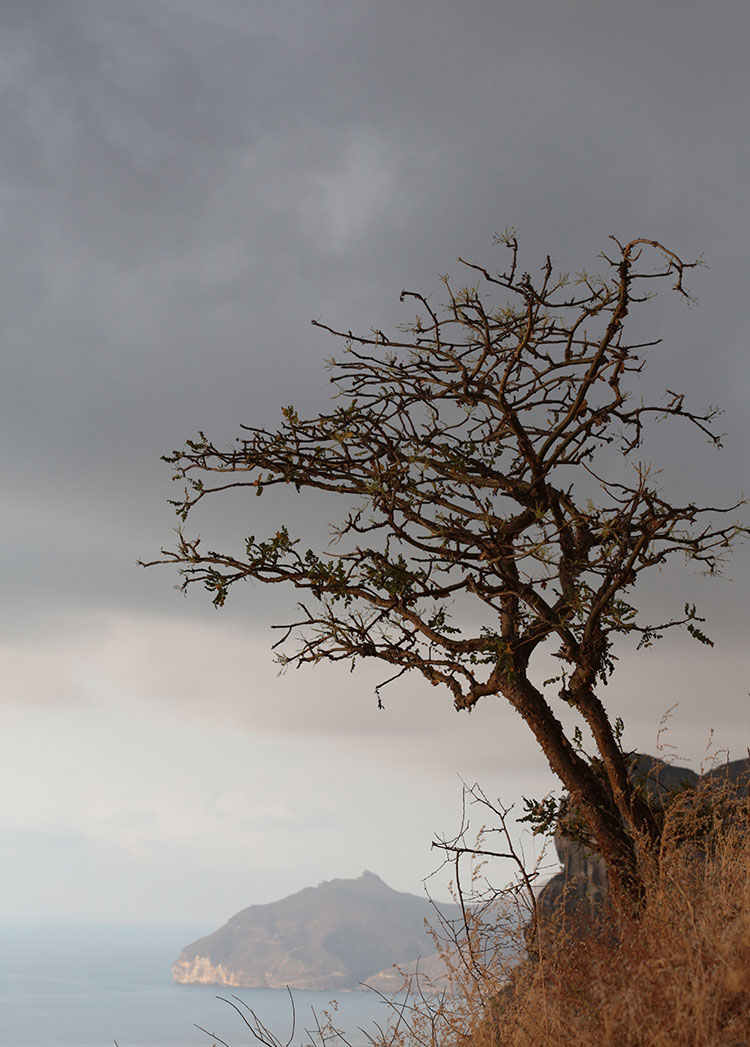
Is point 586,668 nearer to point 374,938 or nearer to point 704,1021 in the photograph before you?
point 704,1021

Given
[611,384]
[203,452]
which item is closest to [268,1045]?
[203,452]


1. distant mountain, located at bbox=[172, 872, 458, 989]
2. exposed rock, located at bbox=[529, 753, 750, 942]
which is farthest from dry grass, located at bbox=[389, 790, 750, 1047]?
distant mountain, located at bbox=[172, 872, 458, 989]

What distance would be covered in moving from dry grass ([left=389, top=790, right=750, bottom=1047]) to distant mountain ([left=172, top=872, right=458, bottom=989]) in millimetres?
56819

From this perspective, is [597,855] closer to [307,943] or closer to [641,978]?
[641,978]

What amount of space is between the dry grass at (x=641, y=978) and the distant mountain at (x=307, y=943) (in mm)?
56819

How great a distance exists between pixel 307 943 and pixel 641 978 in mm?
70955

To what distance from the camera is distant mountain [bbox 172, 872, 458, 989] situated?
203 ft

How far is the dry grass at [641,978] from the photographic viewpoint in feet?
11.4

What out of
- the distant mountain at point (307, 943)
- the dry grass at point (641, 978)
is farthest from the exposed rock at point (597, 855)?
the distant mountain at point (307, 943)

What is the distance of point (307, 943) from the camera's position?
67438 millimetres

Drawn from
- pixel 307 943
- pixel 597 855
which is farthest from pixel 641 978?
pixel 307 943

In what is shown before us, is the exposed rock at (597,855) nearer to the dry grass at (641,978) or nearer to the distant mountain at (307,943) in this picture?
the dry grass at (641,978)

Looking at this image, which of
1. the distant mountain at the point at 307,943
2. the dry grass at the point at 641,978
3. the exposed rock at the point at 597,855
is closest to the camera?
the dry grass at the point at 641,978

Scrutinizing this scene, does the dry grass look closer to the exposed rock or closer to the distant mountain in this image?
the exposed rock
